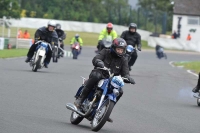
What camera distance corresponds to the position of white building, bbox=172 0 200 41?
8275 cm

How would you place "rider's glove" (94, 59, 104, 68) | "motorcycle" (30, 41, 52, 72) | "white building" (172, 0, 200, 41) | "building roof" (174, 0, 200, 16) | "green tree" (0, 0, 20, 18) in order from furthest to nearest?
1. "building roof" (174, 0, 200, 16)
2. "white building" (172, 0, 200, 41)
3. "green tree" (0, 0, 20, 18)
4. "motorcycle" (30, 41, 52, 72)
5. "rider's glove" (94, 59, 104, 68)

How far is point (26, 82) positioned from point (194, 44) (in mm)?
55751

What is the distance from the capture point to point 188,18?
84000mm

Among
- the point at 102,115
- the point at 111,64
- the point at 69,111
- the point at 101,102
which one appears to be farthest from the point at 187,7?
the point at 102,115

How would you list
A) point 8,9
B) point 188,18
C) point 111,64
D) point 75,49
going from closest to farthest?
point 111,64 → point 75,49 → point 8,9 → point 188,18

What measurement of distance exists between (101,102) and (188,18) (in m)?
74.6

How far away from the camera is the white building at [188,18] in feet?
271

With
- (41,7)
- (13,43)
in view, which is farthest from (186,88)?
(41,7)

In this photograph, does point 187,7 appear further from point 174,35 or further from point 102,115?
point 102,115

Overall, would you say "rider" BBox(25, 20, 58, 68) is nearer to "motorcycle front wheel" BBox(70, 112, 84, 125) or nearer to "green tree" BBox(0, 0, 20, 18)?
"motorcycle front wheel" BBox(70, 112, 84, 125)

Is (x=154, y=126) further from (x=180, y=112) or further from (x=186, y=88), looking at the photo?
(x=186, y=88)

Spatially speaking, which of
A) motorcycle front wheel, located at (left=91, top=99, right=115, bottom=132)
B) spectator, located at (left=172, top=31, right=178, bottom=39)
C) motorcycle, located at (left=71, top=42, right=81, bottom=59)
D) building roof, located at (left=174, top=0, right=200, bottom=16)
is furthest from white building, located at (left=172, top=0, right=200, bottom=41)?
motorcycle front wheel, located at (left=91, top=99, right=115, bottom=132)

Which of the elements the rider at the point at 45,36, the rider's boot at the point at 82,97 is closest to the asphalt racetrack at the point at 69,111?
the rider's boot at the point at 82,97

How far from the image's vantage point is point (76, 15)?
83438mm
